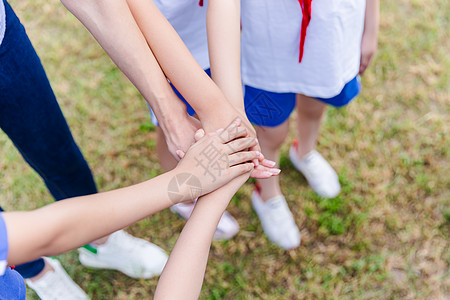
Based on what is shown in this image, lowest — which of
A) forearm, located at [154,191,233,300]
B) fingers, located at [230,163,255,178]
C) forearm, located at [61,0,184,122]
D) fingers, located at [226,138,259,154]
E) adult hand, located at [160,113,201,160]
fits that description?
forearm, located at [154,191,233,300]

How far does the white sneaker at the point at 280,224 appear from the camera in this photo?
221cm

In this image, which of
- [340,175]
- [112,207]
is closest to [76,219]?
[112,207]

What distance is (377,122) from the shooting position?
2.65 meters

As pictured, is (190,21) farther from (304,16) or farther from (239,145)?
(239,145)

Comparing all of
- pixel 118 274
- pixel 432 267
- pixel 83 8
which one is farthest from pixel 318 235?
pixel 83 8

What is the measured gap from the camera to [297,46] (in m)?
1.58

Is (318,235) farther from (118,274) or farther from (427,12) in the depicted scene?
(427,12)

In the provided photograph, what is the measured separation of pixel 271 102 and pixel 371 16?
530mm

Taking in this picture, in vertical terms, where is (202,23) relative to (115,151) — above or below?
above

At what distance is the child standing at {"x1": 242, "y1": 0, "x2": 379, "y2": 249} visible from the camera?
1497 millimetres

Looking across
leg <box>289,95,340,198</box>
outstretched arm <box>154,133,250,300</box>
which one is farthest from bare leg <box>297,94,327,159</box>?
outstretched arm <box>154,133,250,300</box>

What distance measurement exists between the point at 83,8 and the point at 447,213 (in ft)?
6.63

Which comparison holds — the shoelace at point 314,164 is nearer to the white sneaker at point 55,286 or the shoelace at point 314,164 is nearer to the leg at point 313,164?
the leg at point 313,164

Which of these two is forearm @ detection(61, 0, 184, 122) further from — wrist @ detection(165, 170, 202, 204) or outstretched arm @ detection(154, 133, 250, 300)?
outstretched arm @ detection(154, 133, 250, 300)
